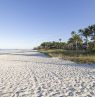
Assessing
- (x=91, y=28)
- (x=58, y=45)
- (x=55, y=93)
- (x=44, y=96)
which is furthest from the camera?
(x=58, y=45)

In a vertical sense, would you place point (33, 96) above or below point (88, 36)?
below

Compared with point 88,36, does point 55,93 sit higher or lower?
lower

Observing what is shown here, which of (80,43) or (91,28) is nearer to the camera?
(91,28)

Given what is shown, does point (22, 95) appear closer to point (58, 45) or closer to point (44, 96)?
point (44, 96)

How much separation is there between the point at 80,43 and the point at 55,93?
248ft

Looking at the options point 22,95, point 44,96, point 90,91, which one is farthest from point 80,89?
point 22,95

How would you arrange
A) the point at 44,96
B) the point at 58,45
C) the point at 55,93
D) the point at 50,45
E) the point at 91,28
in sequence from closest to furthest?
the point at 44,96 < the point at 55,93 < the point at 91,28 < the point at 58,45 < the point at 50,45

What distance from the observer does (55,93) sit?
716 centimetres

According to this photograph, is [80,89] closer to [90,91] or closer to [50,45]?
[90,91]

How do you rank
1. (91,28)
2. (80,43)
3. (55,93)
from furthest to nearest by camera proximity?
1. (80,43)
2. (91,28)
3. (55,93)

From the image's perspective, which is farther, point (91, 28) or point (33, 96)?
point (91, 28)

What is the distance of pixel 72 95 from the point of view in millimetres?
6820

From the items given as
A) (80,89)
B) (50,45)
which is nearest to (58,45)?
(50,45)

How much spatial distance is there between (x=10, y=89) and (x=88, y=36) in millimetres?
56025
